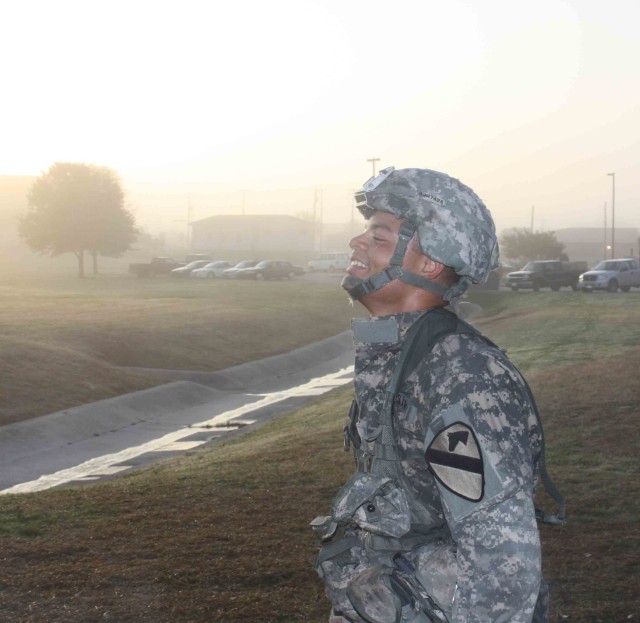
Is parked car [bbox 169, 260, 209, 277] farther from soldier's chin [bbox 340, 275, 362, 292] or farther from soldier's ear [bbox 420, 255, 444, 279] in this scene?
soldier's ear [bbox 420, 255, 444, 279]

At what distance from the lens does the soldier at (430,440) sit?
2156 millimetres

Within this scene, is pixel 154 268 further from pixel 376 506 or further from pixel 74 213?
pixel 376 506

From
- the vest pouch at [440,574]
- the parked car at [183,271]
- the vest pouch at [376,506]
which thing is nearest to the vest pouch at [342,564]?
the vest pouch at [376,506]

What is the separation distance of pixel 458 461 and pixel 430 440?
91 mm

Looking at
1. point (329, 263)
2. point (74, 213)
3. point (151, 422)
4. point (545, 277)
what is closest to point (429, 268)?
point (151, 422)

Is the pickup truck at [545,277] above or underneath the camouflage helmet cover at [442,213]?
underneath

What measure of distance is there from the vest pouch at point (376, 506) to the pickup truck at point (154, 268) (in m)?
71.1

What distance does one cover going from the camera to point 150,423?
60.2 feet

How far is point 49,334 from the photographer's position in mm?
26188

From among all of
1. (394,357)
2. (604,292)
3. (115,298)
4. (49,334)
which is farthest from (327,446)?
(604,292)

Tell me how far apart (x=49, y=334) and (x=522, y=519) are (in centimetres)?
2516

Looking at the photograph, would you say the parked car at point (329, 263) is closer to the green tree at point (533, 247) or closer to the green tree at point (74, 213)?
the green tree at point (533, 247)

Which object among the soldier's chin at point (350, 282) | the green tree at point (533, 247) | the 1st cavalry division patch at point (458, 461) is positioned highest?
the soldier's chin at point (350, 282)

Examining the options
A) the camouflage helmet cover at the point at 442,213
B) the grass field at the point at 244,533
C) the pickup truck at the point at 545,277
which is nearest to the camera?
the camouflage helmet cover at the point at 442,213
